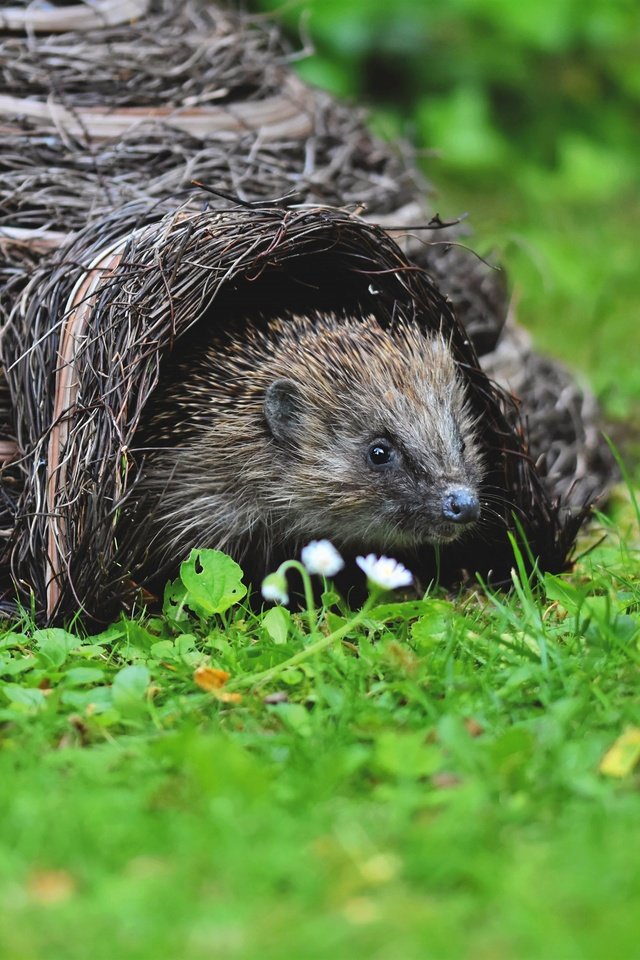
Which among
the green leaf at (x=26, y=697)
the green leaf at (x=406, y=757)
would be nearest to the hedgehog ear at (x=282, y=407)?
the green leaf at (x=26, y=697)

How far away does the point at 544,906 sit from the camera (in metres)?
2.45

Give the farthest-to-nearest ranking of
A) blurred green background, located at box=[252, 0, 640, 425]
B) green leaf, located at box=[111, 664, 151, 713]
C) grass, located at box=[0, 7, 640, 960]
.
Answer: blurred green background, located at box=[252, 0, 640, 425] → green leaf, located at box=[111, 664, 151, 713] → grass, located at box=[0, 7, 640, 960]

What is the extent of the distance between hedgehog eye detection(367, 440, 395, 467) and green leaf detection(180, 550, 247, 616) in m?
0.59

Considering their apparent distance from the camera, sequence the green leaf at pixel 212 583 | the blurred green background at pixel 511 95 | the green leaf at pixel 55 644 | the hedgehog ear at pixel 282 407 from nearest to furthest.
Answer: the green leaf at pixel 55 644 → the green leaf at pixel 212 583 → the hedgehog ear at pixel 282 407 → the blurred green background at pixel 511 95

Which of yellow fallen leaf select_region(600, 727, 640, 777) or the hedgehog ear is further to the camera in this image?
the hedgehog ear

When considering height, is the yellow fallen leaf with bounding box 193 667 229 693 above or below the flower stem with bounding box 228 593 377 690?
below

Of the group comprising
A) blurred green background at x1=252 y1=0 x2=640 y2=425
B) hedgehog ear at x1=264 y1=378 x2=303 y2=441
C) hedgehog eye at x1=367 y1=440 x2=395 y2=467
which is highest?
hedgehog ear at x1=264 y1=378 x2=303 y2=441

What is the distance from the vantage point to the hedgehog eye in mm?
4328

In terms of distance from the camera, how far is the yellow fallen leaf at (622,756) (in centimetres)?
306

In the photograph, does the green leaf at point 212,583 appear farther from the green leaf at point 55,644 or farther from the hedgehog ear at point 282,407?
the hedgehog ear at point 282,407

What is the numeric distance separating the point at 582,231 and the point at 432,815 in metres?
8.05

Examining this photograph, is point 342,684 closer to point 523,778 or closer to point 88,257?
point 523,778

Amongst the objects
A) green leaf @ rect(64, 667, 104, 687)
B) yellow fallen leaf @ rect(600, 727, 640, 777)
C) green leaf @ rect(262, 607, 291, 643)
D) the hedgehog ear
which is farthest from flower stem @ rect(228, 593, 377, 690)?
the hedgehog ear

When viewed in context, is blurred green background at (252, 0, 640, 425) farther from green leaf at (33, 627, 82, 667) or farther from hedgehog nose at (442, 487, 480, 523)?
green leaf at (33, 627, 82, 667)
